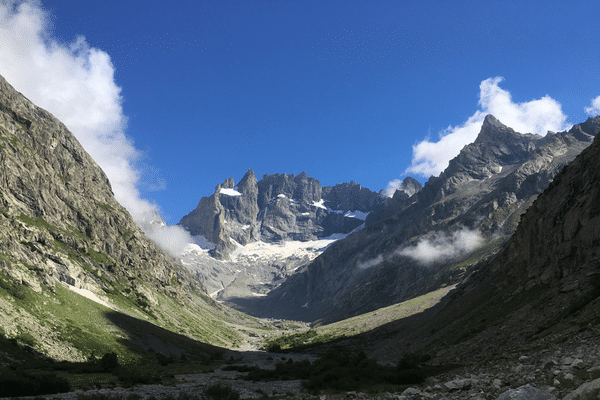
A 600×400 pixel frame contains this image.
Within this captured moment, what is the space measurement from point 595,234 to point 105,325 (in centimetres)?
10373

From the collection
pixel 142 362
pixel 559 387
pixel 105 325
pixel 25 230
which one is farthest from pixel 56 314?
pixel 559 387

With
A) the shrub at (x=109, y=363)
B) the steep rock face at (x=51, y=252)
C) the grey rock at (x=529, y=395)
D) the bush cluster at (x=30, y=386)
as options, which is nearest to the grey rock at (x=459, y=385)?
the grey rock at (x=529, y=395)

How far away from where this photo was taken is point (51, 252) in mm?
118062

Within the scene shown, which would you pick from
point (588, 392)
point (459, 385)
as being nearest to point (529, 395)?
point (588, 392)

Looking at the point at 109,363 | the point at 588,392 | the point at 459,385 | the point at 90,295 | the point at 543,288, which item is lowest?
the point at 459,385

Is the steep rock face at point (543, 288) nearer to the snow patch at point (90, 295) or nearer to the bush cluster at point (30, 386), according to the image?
the bush cluster at point (30, 386)

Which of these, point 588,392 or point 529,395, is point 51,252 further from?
point 588,392

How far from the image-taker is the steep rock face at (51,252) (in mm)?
68000

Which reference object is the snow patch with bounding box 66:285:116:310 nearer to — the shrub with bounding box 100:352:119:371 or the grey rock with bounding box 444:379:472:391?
the shrub with bounding box 100:352:119:371

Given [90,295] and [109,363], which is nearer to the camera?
[109,363]

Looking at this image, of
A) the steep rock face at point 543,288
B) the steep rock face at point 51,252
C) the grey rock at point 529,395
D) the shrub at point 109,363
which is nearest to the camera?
the grey rock at point 529,395

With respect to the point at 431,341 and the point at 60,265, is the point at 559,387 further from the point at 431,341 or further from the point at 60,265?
the point at 60,265

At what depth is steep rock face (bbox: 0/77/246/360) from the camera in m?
68.0

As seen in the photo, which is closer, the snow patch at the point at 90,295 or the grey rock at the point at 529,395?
the grey rock at the point at 529,395
